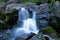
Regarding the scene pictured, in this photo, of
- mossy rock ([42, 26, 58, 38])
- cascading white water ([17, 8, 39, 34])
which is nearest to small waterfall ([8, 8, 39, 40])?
cascading white water ([17, 8, 39, 34])

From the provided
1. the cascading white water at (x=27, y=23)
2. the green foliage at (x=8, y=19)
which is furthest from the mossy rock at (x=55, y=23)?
the green foliage at (x=8, y=19)

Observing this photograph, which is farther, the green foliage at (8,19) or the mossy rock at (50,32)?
the green foliage at (8,19)

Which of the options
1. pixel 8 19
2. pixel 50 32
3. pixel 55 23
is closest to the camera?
pixel 50 32

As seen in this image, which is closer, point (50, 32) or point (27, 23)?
point (50, 32)

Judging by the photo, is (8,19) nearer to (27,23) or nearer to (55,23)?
(27,23)

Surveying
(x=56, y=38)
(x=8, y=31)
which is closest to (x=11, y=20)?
(x=8, y=31)

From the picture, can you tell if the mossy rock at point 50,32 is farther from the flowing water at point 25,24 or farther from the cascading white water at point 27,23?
the cascading white water at point 27,23

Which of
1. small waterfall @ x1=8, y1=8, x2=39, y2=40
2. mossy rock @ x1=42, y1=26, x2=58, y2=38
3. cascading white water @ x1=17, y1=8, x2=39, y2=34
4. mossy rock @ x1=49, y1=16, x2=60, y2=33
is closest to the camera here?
mossy rock @ x1=42, y1=26, x2=58, y2=38

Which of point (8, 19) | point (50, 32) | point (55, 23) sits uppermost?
point (8, 19)

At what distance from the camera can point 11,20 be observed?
537 inches

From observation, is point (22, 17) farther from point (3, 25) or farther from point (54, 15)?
point (54, 15)

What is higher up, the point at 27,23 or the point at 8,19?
the point at 8,19

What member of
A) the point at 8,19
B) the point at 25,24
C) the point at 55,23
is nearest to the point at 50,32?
the point at 55,23

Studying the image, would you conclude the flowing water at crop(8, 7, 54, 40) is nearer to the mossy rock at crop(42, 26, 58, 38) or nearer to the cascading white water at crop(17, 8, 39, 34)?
the cascading white water at crop(17, 8, 39, 34)
